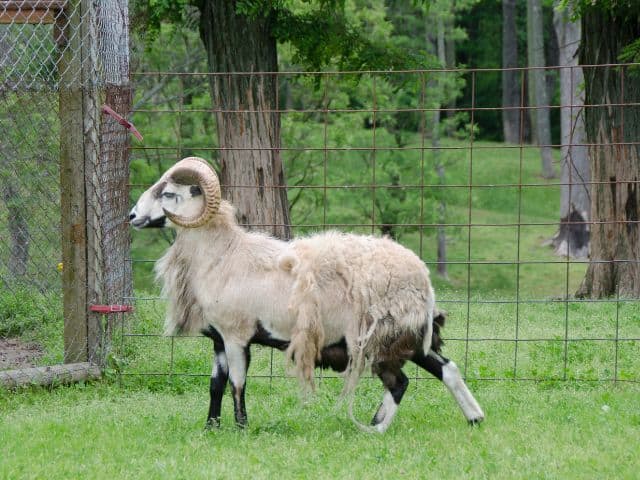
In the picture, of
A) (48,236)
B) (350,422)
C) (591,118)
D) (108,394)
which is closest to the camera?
(350,422)

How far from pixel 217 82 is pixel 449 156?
1227 cm

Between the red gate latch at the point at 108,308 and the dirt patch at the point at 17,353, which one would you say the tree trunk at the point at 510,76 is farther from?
the red gate latch at the point at 108,308

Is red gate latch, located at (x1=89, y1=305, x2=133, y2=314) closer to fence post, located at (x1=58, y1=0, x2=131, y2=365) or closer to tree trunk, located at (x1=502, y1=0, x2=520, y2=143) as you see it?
fence post, located at (x1=58, y1=0, x2=131, y2=365)

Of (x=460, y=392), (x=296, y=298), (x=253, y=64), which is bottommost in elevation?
Answer: (x=460, y=392)

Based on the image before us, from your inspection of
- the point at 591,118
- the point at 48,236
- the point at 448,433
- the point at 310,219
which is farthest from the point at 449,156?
the point at 448,433

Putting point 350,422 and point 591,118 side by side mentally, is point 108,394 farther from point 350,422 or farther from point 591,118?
point 591,118

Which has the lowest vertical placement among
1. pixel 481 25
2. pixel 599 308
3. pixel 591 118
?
pixel 599 308

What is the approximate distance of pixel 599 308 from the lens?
38.4 feet

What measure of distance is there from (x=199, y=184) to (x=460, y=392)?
242cm

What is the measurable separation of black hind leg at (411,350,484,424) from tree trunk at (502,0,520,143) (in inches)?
1095

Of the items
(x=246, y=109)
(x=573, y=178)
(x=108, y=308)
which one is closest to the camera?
(x=108, y=308)

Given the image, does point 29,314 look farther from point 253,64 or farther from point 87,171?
point 253,64

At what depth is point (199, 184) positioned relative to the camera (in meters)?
6.90

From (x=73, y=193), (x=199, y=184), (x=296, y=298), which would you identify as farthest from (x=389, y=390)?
(x=73, y=193)
